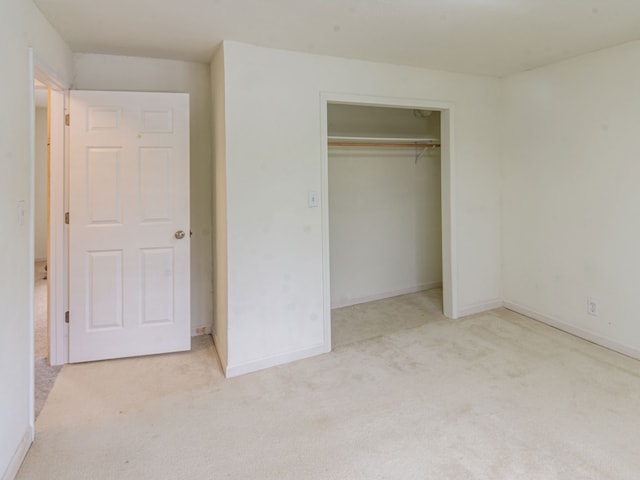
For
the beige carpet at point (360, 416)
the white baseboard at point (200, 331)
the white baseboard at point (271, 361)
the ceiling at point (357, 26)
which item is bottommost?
the beige carpet at point (360, 416)

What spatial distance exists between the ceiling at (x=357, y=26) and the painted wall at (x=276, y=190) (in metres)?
0.15

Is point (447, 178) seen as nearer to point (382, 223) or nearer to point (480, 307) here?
point (382, 223)

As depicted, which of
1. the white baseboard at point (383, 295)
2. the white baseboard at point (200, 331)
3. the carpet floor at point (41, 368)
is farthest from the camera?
the white baseboard at point (383, 295)

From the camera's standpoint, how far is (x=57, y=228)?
2855 mm

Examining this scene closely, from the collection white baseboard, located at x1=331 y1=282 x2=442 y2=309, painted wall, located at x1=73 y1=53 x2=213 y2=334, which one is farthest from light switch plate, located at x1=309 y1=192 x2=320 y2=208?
white baseboard, located at x1=331 y1=282 x2=442 y2=309

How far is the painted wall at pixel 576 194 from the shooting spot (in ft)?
9.59

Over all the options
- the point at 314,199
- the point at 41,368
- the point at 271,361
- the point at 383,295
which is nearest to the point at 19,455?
the point at 41,368

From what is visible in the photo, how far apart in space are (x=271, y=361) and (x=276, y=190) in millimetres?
1230

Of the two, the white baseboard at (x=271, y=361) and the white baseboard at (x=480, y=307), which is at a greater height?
the white baseboard at (x=480, y=307)

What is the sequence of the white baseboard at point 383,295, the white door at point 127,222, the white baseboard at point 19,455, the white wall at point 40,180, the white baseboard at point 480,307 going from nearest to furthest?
1. the white baseboard at point 19,455
2. the white door at point 127,222
3. the white baseboard at point 480,307
4. the white baseboard at point 383,295
5. the white wall at point 40,180

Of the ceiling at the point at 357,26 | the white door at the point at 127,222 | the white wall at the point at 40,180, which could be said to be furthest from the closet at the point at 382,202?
the white wall at the point at 40,180

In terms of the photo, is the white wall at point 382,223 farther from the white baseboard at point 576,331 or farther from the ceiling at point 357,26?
the ceiling at point 357,26

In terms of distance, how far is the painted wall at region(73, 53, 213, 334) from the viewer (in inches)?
117

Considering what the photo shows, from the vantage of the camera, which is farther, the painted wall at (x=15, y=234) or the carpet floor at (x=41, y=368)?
the carpet floor at (x=41, y=368)
